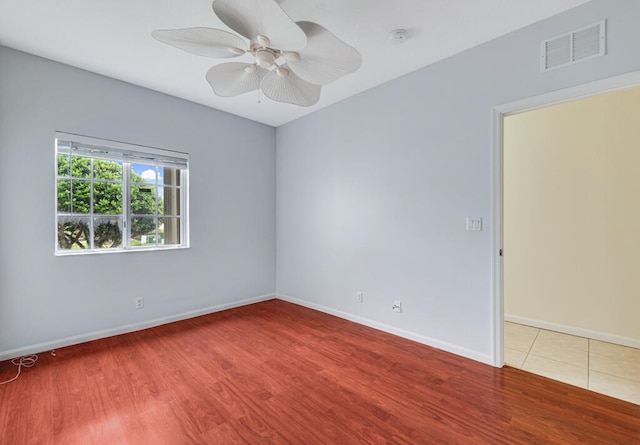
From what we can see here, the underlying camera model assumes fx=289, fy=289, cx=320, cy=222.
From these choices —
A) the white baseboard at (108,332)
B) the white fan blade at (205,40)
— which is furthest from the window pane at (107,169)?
the white fan blade at (205,40)

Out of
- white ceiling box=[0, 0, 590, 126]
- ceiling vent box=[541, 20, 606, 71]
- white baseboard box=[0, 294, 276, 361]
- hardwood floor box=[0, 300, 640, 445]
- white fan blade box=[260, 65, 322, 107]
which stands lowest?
hardwood floor box=[0, 300, 640, 445]

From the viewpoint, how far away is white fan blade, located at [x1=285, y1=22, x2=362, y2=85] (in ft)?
4.95

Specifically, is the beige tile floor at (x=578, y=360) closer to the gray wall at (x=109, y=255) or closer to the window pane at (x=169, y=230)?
the gray wall at (x=109, y=255)

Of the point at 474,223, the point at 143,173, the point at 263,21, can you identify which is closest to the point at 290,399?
the point at 474,223

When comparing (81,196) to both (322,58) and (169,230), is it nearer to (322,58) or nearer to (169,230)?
(169,230)

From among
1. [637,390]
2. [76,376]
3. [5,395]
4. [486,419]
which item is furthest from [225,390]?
[637,390]

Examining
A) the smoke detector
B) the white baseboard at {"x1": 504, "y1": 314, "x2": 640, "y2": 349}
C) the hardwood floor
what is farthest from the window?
the white baseboard at {"x1": 504, "y1": 314, "x2": 640, "y2": 349}

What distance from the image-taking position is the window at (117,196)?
2883 millimetres

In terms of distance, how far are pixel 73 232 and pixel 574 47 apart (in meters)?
4.59

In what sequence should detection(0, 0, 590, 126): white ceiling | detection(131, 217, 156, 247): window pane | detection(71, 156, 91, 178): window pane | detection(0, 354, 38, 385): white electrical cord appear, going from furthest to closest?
1. detection(131, 217, 156, 247): window pane
2. detection(71, 156, 91, 178): window pane
3. detection(0, 354, 38, 385): white electrical cord
4. detection(0, 0, 590, 126): white ceiling

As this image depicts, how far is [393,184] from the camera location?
3.13 meters

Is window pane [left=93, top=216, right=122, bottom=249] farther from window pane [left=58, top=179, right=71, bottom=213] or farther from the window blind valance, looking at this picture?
the window blind valance

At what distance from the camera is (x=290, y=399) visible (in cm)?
200

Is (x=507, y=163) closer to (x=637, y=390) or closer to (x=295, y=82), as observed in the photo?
(x=637, y=390)
